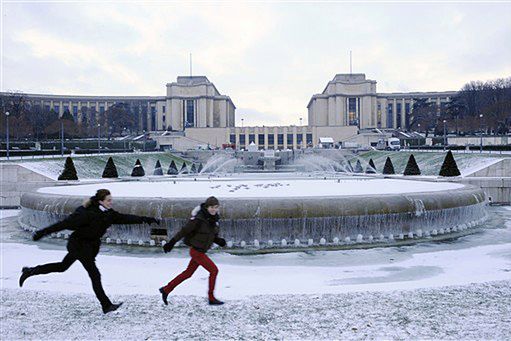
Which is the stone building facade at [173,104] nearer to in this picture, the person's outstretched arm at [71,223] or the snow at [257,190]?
the snow at [257,190]

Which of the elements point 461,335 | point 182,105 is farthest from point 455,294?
point 182,105

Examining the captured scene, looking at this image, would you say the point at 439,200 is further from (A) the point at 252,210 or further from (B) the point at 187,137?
(B) the point at 187,137

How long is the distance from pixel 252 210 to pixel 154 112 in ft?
422

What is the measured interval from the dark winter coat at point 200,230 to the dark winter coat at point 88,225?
0.52 m

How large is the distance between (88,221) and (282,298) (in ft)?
9.06

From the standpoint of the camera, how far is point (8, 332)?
527cm

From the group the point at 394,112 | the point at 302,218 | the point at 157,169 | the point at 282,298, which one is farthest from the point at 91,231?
the point at 394,112

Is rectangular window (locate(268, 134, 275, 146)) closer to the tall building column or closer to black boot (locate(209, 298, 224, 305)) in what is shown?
the tall building column

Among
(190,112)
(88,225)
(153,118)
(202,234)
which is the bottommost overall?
(202,234)

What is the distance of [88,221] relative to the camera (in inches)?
227

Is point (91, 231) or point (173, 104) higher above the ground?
point (173, 104)

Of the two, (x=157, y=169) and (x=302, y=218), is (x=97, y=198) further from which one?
(x=157, y=169)

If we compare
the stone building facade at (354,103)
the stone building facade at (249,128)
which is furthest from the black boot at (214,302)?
the stone building facade at (354,103)

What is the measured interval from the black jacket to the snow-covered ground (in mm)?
989
